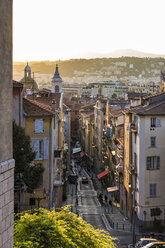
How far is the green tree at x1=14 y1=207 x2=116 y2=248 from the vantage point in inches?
616

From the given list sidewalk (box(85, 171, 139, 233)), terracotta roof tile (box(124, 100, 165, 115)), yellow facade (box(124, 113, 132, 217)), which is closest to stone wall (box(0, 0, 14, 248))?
terracotta roof tile (box(124, 100, 165, 115))

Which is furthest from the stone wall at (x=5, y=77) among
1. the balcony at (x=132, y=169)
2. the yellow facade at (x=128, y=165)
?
the yellow facade at (x=128, y=165)

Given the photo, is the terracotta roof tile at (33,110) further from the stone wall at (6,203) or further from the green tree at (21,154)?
the stone wall at (6,203)

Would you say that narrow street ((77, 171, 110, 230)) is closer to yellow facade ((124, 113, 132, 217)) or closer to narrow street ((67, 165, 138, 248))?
narrow street ((67, 165, 138, 248))

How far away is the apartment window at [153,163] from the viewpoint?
41.9 meters

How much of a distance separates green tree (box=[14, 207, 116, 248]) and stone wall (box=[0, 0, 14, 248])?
2.50 m

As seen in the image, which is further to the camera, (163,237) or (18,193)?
(163,237)

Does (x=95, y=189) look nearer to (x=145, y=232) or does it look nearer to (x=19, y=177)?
(x=145, y=232)

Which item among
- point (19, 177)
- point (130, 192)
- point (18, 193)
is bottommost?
point (130, 192)

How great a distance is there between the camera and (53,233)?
16047mm

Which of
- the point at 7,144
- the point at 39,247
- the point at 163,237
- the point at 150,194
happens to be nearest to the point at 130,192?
the point at 150,194

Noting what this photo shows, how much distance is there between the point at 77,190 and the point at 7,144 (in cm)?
5254

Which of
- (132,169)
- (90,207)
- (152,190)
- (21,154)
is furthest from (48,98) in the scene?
(21,154)

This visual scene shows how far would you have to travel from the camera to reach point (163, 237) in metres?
38.9
